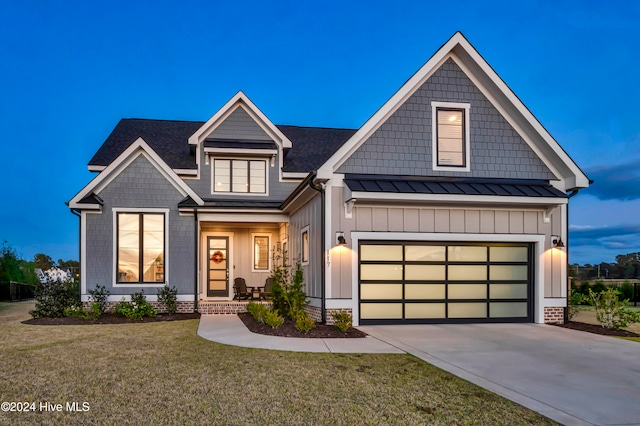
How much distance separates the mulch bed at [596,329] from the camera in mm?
11117

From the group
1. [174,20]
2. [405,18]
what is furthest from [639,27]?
[174,20]

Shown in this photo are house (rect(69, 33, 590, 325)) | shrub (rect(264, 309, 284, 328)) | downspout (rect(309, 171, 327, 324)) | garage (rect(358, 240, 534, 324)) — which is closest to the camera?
shrub (rect(264, 309, 284, 328))

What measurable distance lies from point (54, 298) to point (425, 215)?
1053 cm

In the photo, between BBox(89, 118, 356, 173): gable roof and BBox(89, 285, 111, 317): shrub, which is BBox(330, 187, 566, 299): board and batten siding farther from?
BBox(89, 285, 111, 317): shrub

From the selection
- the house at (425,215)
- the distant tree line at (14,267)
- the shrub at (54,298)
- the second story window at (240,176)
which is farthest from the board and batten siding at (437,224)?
the distant tree line at (14,267)

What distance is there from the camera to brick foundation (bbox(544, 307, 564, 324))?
514 inches

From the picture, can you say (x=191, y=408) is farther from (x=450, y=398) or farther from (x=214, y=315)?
(x=214, y=315)

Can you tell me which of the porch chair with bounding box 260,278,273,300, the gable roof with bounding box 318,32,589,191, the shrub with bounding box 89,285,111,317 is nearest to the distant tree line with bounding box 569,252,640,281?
the gable roof with bounding box 318,32,589,191

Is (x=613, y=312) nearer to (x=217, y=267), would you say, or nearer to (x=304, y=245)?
(x=304, y=245)

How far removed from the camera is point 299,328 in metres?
10.9

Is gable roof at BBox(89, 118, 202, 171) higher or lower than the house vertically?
higher

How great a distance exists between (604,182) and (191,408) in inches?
3301

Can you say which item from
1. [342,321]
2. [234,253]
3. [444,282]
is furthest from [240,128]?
[342,321]

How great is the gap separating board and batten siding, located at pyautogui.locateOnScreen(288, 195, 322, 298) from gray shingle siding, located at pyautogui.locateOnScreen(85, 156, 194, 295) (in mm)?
3305
